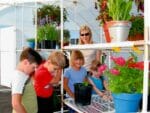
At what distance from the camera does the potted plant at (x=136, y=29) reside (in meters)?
1.88

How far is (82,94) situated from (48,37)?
2.33 meters

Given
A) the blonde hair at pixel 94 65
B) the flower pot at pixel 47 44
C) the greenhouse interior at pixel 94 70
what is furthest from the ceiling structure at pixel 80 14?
the blonde hair at pixel 94 65

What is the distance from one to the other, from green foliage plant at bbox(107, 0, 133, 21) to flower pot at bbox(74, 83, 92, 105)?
0.72 meters

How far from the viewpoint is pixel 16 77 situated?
250cm

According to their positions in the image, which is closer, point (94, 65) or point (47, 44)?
point (94, 65)

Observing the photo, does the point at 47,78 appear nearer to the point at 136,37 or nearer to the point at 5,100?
the point at 136,37

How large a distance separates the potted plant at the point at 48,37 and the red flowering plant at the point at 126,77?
2666mm

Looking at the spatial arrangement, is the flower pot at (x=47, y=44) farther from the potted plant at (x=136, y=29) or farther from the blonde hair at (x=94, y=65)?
the potted plant at (x=136, y=29)

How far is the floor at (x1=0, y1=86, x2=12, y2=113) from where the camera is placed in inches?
262

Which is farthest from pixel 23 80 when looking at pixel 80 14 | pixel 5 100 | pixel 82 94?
pixel 5 100

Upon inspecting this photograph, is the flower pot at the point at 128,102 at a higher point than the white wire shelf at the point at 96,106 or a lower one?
higher

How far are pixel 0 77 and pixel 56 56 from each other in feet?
27.7

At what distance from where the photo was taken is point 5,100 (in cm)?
782

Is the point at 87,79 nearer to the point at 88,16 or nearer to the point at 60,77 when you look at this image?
the point at 60,77
